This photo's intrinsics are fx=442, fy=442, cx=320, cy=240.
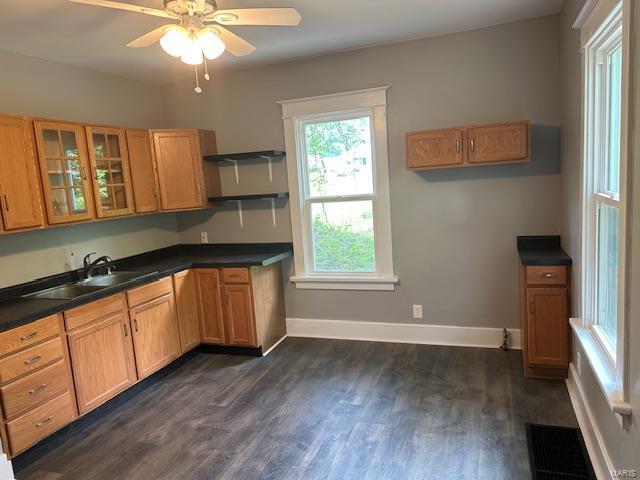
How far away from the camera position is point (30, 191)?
291cm

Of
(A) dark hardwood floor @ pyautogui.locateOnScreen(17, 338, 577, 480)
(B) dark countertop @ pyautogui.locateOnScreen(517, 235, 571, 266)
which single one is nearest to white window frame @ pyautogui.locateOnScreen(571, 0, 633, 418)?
(B) dark countertop @ pyautogui.locateOnScreen(517, 235, 571, 266)

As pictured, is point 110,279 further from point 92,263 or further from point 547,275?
point 547,275

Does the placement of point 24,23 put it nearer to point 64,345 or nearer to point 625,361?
point 64,345

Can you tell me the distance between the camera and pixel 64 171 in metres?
3.19

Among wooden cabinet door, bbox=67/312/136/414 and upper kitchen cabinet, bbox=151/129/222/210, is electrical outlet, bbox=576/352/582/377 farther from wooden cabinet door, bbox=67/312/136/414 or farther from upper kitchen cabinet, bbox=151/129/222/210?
upper kitchen cabinet, bbox=151/129/222/210

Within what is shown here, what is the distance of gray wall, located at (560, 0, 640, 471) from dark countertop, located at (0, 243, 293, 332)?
2308 millimetres

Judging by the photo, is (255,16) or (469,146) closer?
(255,16)

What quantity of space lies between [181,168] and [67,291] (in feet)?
4.76

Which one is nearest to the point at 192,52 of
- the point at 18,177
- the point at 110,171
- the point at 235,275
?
the point at 18,177

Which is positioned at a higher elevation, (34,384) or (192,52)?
(192,52)

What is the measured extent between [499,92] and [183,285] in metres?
3.03

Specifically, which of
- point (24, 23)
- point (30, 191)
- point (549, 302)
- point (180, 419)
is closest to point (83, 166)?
point (30, 191)

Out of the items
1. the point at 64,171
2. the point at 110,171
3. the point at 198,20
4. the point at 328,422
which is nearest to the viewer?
the point at 198,20

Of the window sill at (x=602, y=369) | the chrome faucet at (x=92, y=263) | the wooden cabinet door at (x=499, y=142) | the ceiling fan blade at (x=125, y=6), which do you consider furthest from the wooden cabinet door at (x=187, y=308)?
the window sill at (x=602, y=369)
